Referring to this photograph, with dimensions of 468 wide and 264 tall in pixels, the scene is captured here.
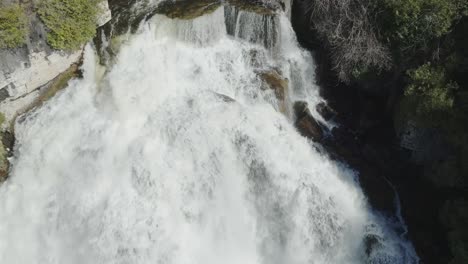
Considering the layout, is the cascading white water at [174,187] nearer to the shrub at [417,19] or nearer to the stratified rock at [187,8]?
the stratified rock at [187,8]

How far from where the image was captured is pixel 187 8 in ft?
43.0

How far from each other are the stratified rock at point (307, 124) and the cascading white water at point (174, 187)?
403 mm

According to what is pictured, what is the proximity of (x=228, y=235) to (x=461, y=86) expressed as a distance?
6.81 m

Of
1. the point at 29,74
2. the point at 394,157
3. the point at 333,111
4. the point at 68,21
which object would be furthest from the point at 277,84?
the point at 29,74

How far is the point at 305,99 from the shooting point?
1317 centimetres

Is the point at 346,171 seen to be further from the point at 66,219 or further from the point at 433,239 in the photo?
the point at 66,219

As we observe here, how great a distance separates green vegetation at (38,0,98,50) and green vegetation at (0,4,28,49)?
0.52 m

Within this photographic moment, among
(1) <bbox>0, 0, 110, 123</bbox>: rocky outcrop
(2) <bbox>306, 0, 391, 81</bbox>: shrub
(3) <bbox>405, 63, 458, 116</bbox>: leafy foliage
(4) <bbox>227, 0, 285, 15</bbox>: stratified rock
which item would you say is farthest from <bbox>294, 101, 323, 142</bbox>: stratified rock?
(1) <bbox>0, 0, 110, 123</bbox>: rocky outcrop

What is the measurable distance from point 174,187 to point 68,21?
17.6ft

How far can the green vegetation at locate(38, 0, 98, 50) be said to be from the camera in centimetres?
1162

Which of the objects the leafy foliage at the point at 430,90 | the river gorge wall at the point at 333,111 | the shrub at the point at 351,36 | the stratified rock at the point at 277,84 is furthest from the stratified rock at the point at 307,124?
the leafy foliage at the point at 430,90

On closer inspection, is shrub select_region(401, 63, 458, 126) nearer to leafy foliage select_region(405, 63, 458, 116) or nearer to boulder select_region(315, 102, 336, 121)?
leafy foliage select_region(405, 63, 458, 116)

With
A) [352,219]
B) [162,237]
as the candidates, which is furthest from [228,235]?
[352,219]

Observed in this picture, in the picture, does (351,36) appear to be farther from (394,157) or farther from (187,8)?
(187,8)
